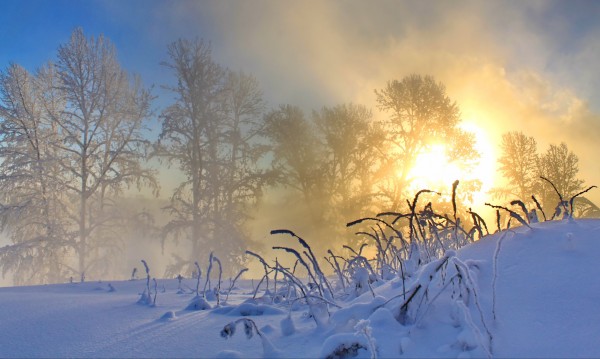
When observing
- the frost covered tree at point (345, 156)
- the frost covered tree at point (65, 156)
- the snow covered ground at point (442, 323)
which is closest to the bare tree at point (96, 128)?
the frost covered tree at point (65, 156)

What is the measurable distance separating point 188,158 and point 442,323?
1642 centimetres

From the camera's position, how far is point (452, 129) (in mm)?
16391

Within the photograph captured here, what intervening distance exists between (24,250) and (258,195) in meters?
9.00

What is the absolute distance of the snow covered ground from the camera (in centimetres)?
104

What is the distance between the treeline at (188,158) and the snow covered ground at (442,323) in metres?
14.4

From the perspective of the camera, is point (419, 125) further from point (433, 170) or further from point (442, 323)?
point (442, 323)

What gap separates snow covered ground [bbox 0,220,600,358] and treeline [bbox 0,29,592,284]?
1442 centimetres

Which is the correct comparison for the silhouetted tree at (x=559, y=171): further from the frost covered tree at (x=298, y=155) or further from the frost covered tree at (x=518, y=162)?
the frost covered tree at (x=298, y=155)

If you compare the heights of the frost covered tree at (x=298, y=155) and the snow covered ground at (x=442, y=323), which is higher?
the frost covered tree at (x=298, y=155)

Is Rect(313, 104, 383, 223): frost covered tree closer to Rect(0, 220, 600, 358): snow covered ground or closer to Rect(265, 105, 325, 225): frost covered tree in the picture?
Rect(265, 105, 325, 225): frost covered tree

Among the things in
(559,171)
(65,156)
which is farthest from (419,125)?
(65,156)

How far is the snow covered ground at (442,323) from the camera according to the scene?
104 centimetres

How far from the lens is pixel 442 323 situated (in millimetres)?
1175

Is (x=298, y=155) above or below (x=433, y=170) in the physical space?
above
